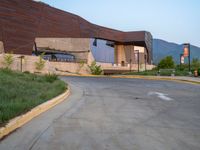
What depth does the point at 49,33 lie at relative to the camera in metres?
76.4

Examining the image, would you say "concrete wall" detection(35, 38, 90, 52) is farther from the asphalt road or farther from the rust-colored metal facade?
the asphalt road

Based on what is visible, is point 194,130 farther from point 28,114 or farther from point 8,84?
point 8,84

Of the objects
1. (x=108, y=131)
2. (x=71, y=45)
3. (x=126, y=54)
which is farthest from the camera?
(x=126, y=54)

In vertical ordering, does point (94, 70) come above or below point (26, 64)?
below

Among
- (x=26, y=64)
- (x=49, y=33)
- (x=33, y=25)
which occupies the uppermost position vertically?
→ (x=33, y=25)

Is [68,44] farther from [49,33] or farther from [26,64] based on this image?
[26,64]

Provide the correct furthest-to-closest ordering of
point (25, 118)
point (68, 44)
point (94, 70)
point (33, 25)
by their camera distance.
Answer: point (68, 44)
point (33, 25)
point (94, 70)
point (25, 118)

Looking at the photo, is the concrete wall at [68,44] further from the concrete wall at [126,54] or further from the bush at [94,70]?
the concrete wall at [126,54]

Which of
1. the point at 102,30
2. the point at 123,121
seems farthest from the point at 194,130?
the point at 102,30

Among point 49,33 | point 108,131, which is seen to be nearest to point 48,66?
point 49,33

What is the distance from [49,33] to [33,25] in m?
6.46

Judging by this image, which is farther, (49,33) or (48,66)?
(49,33)

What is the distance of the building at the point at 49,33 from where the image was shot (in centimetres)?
6281

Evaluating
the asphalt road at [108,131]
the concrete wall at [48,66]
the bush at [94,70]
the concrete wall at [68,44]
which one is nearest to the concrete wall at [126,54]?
the concrete wall at [68,44]
